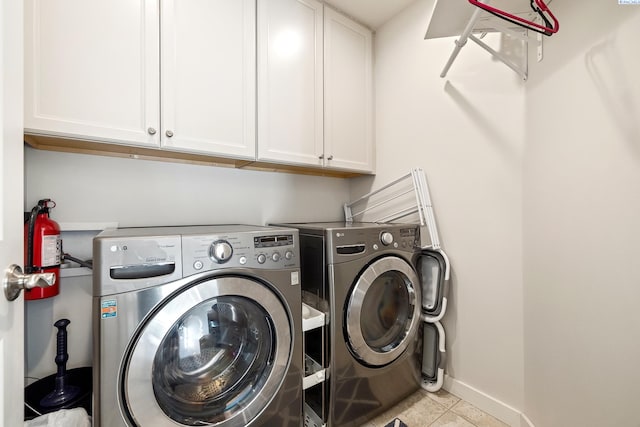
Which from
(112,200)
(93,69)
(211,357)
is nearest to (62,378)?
(211,357)

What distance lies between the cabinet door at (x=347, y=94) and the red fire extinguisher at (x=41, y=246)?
145cm

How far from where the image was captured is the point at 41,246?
1.11 metres

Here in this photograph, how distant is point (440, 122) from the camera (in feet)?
5.65

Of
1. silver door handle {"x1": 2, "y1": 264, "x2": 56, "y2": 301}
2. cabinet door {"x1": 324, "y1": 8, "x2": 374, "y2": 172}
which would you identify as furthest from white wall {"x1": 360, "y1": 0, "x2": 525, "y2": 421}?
silver door handle {"x1": 2, "y1": 264, "x2": 56, "y2": 301}

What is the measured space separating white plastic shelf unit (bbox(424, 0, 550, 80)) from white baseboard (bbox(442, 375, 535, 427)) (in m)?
1.70

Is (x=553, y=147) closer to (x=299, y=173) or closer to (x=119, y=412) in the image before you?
(x=299, y=173)

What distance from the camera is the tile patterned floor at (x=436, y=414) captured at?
1.40 meters

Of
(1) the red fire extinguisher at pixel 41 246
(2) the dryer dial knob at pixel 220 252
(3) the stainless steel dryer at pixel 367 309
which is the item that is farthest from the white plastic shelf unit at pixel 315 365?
(1) the red fire extinguisher at pixel 41 246

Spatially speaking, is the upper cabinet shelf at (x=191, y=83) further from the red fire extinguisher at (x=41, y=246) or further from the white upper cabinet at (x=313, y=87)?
the red fire extinguisher at (x=41, y=246)

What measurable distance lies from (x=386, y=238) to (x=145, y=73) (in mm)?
1401

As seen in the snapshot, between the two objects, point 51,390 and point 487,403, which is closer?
point 51,390

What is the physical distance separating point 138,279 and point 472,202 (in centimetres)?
166

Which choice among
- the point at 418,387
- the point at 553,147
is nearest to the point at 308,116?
the point at 553,147

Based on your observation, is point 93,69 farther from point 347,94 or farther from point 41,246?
point 347,94
